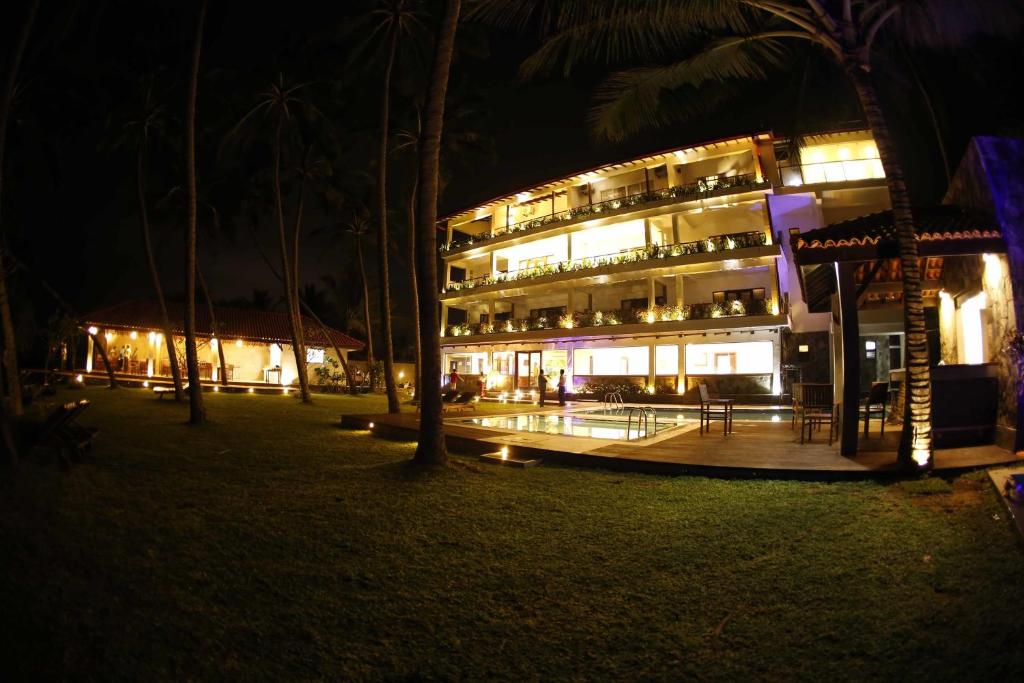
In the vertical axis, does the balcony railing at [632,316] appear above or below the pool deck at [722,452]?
above

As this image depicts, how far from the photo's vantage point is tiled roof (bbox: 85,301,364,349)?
31.8 meters

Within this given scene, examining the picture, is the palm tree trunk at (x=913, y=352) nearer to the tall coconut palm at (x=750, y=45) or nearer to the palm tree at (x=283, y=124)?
the tall coconut palm at (x=750, y=45)

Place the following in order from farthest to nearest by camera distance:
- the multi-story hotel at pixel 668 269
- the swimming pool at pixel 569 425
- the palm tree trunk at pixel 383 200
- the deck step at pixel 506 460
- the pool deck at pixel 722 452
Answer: the multi-story hotel at pixel 668 269 < the palm tree trunk at pixel 383 200 < the swimming pool at pixel 569 425 < the deck step at pixel 506 460 < the pool deck at pixel 722 452

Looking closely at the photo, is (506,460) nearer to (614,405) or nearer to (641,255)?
(614,405)

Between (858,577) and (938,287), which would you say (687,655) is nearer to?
(858,577)

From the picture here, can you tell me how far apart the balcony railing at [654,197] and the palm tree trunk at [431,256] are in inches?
781

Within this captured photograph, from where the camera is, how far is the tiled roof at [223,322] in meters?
31.8

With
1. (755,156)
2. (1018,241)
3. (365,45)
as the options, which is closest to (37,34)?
(365,45)

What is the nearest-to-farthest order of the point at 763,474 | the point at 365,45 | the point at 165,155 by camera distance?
1. the point at 763,474
2. the point at 365,45
3. the point at 165,155

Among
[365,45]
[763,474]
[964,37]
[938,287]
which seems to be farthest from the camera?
[365,45]

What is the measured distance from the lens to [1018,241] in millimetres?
6727

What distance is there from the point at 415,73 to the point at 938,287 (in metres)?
15.4

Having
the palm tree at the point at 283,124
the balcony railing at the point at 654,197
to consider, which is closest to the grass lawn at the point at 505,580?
the palm tree at the point at 283,124

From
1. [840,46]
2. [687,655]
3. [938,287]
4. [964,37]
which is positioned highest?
[964,37]
